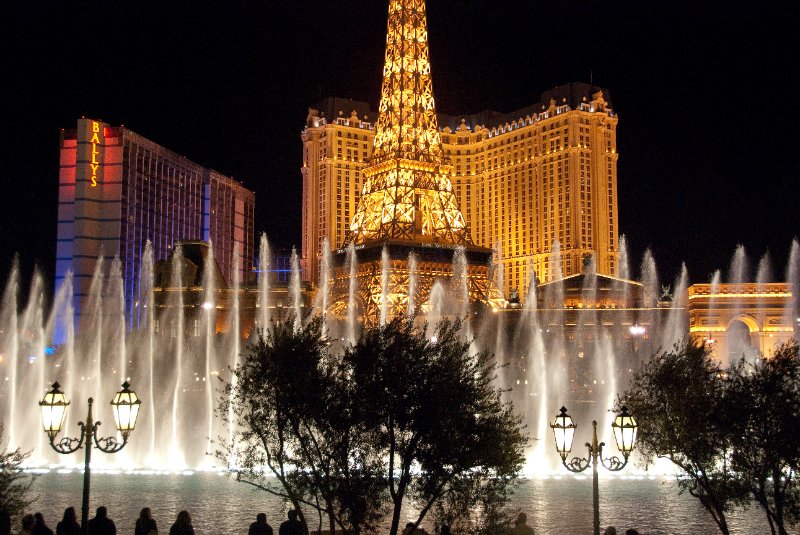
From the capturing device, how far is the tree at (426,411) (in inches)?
720

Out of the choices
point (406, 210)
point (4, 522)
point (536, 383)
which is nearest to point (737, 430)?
point (4, 522)

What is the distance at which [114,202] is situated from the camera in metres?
116

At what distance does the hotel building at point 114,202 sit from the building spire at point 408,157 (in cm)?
3706

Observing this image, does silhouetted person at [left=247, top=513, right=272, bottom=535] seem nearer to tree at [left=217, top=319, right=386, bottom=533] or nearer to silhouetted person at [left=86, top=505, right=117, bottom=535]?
tree at [left=217, top=319, right=386, bottom=533]

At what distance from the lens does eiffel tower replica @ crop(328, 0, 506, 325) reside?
89250mm

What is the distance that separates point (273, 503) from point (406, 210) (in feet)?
196

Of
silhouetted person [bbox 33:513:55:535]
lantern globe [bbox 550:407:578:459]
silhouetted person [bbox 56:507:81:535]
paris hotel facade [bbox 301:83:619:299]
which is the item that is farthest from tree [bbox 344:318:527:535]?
paris hotel facade [bbox 301:83:619:299]

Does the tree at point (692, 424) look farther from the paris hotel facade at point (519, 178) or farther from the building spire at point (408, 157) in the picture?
the paris hotel facade at point (519, 178)

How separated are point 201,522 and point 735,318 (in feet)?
242

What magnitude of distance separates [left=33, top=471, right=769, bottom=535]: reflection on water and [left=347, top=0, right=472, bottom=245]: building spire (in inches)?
2072

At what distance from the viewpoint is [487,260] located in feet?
307

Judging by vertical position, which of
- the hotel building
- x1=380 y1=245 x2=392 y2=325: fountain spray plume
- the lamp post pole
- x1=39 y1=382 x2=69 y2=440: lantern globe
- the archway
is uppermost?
the hotel building

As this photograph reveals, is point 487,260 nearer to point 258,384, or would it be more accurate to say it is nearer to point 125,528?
point 125,528

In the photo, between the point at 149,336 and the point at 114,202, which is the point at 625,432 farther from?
the point at 114,202
